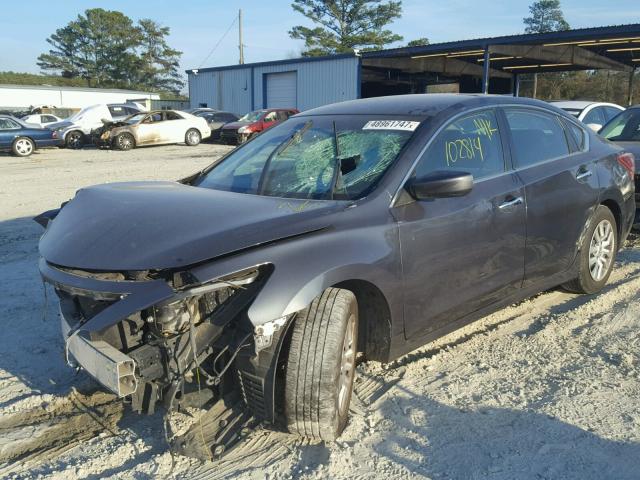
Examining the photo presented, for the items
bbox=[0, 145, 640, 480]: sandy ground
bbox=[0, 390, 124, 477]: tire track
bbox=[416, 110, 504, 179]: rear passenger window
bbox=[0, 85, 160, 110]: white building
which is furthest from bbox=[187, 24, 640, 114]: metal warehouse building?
bbox=[0, 390, 124, 477]: tire track

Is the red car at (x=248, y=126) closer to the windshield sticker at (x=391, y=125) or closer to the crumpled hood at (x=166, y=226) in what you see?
the windshield sticker at (x=391, y=125)

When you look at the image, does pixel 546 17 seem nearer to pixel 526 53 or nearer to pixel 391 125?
pixel 526 53

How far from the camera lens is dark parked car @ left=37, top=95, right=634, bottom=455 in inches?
107

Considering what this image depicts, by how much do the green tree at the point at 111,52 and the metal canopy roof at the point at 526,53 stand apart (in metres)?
51.8

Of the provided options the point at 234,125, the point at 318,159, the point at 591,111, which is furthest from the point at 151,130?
the point at 318,159

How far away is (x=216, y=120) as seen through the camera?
26.1 metres

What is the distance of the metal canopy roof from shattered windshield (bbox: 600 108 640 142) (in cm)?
1411

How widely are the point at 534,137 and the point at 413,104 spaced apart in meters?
1.08

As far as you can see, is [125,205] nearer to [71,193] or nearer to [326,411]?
[326,411]

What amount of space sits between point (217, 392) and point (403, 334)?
3.57 ft

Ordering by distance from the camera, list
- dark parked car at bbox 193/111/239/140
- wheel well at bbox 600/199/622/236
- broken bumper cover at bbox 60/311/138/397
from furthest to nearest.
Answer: dark parked car at bbox 193/111/239/140 → wheel well at bbox 600/199/622/236 → broken bumper cover at bbox 60/311/138/397

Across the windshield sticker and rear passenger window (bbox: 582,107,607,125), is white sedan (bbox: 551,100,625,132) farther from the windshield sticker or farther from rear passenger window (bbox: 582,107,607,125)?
the windshield sticker

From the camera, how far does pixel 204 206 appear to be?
3.24m

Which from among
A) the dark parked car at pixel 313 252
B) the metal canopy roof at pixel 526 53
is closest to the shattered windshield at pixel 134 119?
the metal canopy roof at pixel 526 53
